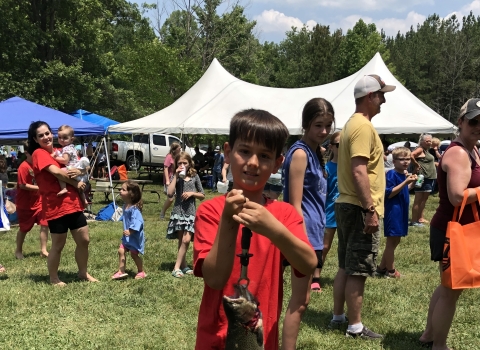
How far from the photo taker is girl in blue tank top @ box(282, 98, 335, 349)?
119 inches

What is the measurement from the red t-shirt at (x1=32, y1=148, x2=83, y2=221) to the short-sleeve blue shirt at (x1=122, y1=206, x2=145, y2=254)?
656 mm

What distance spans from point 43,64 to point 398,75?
1689 inches

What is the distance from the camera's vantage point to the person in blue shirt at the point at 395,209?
582 cm

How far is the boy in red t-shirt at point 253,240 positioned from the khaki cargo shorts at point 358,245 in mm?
1947

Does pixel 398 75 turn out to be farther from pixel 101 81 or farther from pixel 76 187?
pixel 76 187

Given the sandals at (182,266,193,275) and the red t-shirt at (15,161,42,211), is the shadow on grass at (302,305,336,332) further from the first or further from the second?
the red t-shirt at (15,161,42,211)

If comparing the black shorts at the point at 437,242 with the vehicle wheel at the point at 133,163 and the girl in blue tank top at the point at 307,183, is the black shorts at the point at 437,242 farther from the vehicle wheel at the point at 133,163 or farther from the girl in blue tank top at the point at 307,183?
the vehicle wheel at the point at 133,163

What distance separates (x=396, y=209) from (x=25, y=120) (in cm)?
879

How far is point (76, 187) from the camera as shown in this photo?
5.48m

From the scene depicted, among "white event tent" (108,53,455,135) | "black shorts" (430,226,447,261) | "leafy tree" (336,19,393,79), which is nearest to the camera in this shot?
"black shorts" (430,226,447,261)

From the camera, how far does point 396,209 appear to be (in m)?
5.93

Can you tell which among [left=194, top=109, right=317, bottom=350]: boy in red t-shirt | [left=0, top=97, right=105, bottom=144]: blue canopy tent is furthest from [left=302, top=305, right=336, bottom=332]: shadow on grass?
[left=0, top=97, right=105, bottom=144]: blue canopy tent

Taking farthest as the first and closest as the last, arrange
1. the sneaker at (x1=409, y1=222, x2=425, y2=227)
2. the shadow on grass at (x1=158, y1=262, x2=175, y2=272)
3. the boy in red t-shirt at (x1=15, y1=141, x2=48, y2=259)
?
the sneaker at (x1=409, y1=222, x2=425, y2=227) → the boy in red t-shirt at (x1=15, y1=141, x2=48, y2=259) → the shadow on grass at (x1=158, y1=262, x2=175, y2=272)

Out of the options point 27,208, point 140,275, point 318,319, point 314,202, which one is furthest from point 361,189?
point 27,208
